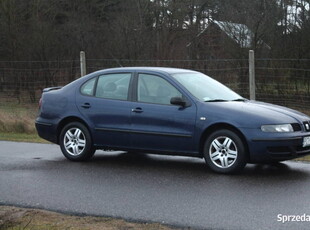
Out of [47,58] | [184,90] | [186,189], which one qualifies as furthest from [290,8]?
[186,189]

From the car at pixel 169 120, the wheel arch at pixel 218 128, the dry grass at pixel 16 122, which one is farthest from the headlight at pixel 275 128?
the dry grass at pixel 16 122

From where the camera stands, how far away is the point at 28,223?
505cm

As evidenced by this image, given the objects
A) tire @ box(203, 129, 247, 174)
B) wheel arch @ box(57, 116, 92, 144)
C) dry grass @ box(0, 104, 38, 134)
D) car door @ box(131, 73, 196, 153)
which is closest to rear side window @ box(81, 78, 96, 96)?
wheel arch @ box(57, 116, 92, 144)

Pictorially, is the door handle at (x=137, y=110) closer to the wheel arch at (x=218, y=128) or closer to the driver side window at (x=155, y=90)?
the driver side window at (x=155, y=90)

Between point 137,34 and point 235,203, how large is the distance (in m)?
23.5

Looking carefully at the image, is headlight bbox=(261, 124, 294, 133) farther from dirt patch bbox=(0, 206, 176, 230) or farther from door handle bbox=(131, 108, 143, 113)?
dirt patch bbox=(0, 206, 176, 230)

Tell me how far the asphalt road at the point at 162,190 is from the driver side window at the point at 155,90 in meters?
1.07

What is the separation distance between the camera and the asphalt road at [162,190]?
5633 mm

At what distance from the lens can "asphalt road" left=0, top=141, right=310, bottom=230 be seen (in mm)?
5633

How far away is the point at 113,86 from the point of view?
29.3 feet

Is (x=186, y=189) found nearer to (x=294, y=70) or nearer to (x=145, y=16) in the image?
(x=294, y=70)

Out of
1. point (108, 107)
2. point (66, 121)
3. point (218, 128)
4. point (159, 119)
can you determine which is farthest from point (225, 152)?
point (66, 121)

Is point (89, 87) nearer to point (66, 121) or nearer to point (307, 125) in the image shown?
point (66, 121)

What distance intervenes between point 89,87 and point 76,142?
37.3 inches
